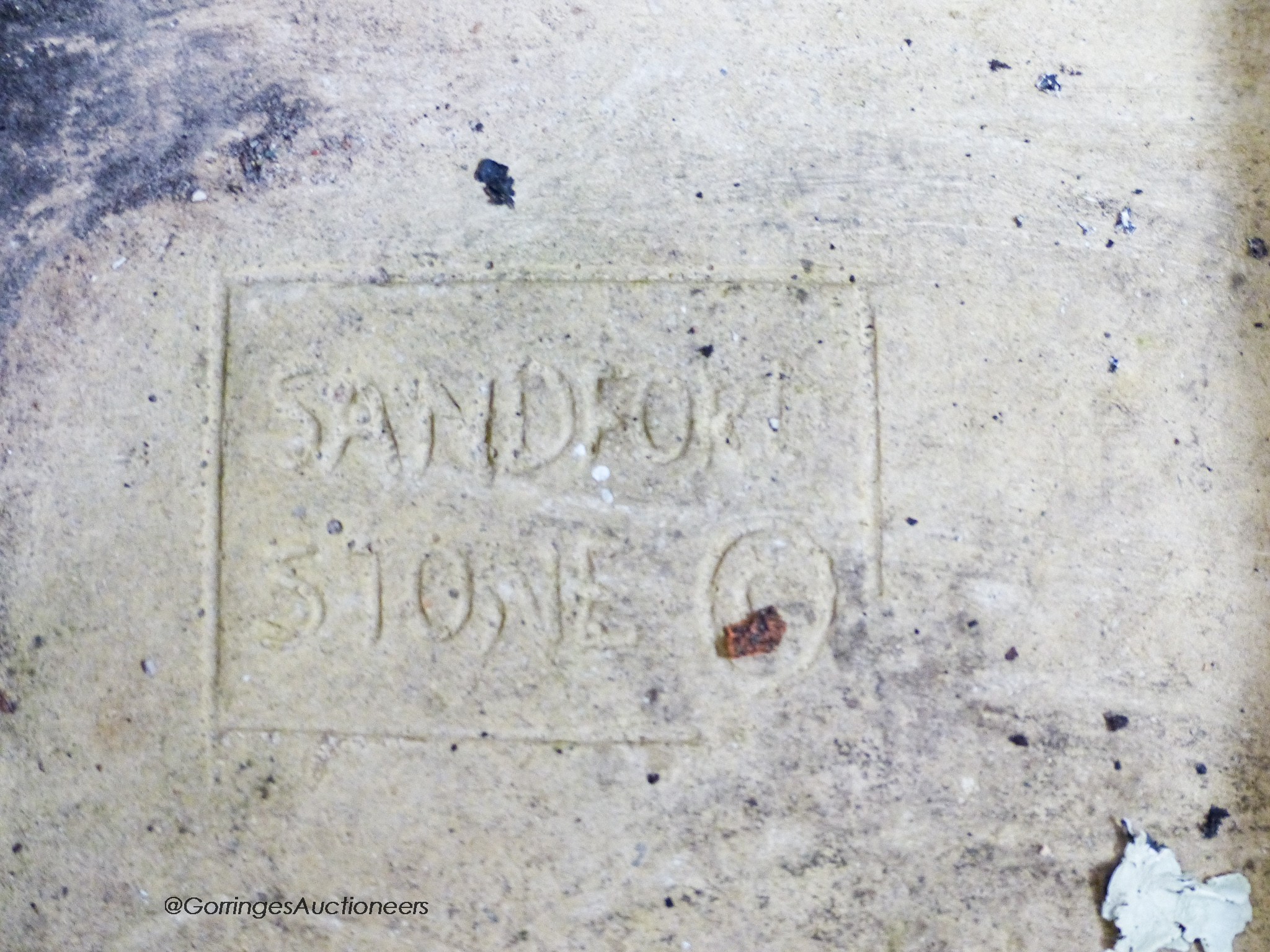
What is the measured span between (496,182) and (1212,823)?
6.19 feet

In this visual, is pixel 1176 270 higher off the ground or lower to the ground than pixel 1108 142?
lower

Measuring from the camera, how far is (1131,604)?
178cm

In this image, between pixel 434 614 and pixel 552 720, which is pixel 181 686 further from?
pixel 552 720

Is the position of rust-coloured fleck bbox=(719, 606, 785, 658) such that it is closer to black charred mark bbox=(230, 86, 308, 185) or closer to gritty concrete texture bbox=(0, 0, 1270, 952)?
gritty concrete texture bbox=(0, 0, 1270, 952)

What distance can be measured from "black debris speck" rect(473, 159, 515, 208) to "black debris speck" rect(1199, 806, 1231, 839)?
1813 millimetres

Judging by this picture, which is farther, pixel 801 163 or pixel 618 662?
pixel 801 163

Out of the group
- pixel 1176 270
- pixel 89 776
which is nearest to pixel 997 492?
pixel 1176 270

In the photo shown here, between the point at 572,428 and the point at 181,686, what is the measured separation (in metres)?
0.91

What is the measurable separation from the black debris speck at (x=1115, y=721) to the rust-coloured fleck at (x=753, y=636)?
641 millimetres

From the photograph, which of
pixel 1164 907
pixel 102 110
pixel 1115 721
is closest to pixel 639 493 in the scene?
pixel 1115 721

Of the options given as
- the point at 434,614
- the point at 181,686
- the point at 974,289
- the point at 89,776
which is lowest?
the point at 89,776

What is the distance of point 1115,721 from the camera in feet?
5.77

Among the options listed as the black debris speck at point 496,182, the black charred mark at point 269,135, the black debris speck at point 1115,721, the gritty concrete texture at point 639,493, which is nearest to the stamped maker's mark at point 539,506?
the gritty concrete texture at point 639,493

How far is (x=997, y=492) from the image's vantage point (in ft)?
5.87
